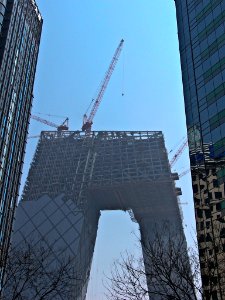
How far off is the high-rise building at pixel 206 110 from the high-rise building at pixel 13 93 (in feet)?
98.2

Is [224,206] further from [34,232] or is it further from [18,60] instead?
[34,232]

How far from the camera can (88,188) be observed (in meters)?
164

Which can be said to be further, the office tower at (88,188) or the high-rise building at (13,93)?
the office tower at (88,188)

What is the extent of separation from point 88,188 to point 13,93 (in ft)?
306

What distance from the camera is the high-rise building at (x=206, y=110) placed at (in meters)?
50.2

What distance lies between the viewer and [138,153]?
175 metres

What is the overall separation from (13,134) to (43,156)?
355 feet

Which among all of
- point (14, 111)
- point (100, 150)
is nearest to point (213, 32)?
point (14, 111)

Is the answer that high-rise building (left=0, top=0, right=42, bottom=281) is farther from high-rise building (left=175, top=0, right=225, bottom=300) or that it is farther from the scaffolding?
the scaffolding

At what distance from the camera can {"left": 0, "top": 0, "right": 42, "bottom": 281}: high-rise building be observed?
69.2m

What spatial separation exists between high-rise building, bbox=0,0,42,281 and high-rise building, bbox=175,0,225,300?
29.9m

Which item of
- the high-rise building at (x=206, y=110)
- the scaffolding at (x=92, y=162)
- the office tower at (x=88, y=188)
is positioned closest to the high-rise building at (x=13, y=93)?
the high-rise building at (x=206, y=110)

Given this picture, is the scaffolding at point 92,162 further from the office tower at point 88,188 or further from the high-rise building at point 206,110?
the high-rise building at point 206,110

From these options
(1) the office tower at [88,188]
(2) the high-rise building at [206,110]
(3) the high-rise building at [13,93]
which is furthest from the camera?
(1) the office tower at [88,188]
